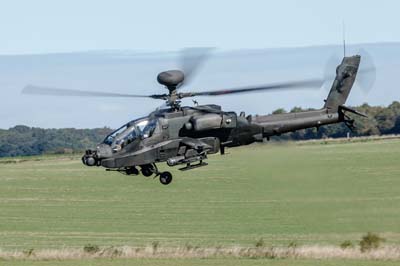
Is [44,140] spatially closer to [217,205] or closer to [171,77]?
[217,205]

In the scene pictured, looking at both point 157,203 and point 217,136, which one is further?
point 157,203

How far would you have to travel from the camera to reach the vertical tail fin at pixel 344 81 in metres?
54.2

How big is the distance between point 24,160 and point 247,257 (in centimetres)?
7948

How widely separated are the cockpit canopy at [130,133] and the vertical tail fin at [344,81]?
8239 millimetres

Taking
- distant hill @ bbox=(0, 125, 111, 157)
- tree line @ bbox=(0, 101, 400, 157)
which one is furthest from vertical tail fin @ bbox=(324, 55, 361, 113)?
distant hill @ bbox=(0, 125, 111, 157)

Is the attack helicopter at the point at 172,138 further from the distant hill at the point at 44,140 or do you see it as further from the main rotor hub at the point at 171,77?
the distant hill at the point at 44,140

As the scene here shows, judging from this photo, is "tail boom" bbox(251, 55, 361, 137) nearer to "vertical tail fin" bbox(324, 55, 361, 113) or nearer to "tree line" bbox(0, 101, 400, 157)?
"vertical tail fin" bbox(324, 55, 361, 113)

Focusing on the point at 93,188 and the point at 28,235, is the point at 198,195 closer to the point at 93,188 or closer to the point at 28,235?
the point at 93,188

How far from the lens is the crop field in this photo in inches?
2371

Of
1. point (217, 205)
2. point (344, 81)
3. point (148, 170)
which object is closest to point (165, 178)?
point (148, 170)

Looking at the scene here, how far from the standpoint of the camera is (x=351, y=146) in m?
130

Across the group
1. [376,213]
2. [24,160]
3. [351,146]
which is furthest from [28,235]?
[24,160]

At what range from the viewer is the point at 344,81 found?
54594 millimetres

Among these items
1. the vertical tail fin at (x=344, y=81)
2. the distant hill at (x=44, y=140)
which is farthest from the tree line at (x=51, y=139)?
the vertical tail fin at (x=344, y=81)
